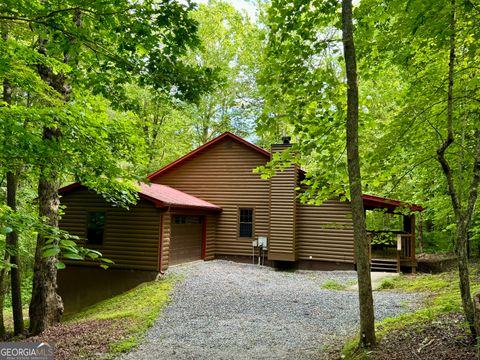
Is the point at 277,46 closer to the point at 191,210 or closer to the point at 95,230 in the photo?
the point at 191,210

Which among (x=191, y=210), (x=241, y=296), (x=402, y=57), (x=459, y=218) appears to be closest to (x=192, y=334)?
(x=241, y=296)

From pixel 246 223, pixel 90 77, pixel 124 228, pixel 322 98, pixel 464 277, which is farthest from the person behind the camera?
pixel 246 223

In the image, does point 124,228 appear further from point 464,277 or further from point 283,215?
point 464,277

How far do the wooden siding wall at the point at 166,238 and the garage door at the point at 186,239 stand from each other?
0.48m

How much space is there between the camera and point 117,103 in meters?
5.87

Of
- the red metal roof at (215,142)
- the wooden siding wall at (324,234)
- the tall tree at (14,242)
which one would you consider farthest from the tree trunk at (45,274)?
the wooden siding wall at (324,234)

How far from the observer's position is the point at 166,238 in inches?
530

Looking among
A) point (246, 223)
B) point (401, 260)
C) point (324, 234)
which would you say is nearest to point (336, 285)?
point (324, 234)

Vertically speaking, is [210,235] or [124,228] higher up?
[124,228]

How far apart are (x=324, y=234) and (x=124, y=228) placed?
8.22 metres

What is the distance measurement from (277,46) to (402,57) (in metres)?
2.10

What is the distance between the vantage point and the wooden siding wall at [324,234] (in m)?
15.2

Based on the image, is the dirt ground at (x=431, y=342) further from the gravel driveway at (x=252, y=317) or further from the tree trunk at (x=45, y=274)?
Result: the tree trunk at (x=45, y=274)

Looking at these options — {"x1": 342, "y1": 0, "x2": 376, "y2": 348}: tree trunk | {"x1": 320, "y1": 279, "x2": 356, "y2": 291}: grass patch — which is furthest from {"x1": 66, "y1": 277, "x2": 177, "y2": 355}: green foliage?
{"x1": 320, "y1": 279, "x2": 356, "y2": 291}: grass patch
